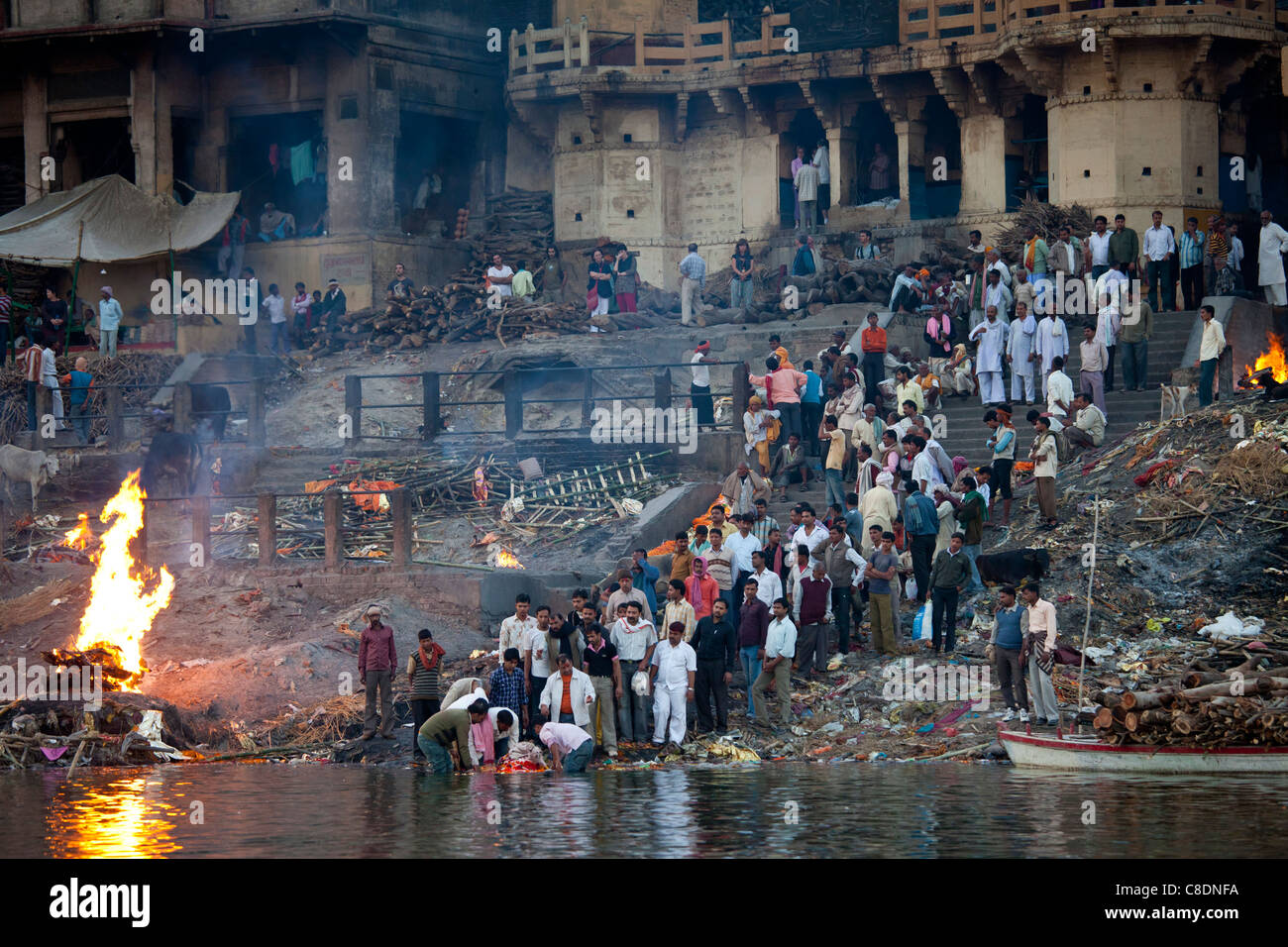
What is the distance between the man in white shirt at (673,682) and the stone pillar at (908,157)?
754 inches

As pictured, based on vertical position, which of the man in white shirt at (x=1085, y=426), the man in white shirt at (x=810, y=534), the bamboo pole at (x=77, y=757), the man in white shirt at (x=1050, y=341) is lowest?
the bamboo pole at (x=77, y=757)

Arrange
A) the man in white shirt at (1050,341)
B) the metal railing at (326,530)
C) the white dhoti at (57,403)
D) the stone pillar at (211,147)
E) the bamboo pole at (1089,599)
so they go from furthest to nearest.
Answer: the stone pillar at (211,147) → the white dhoti at (57,403) → the man in white shirt at (1050,341) → the metal railing at (326,530) → the bamboo pole at (1089,599)

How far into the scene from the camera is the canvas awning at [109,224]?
33875 millimetres

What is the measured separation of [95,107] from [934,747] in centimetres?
2632

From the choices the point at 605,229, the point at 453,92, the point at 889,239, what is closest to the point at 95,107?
the point at 453,92

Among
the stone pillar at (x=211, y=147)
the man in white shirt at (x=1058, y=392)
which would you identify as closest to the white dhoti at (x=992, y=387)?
the man in white shirt at (x=1058, y=392)

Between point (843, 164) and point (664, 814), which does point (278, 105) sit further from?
point (664, 814)

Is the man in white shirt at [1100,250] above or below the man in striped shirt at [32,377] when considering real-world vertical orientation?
above

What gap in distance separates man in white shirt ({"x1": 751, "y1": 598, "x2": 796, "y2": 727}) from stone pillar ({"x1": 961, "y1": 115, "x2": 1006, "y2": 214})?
1809 centimetres

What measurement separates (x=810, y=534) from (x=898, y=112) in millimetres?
17639

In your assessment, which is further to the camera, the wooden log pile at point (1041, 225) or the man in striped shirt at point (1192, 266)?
the wooden log pile at point (1041, 225)

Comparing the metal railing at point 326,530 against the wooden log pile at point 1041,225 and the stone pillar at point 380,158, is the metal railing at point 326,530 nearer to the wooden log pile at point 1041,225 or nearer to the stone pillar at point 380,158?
the wooden log pile at point 1041,225

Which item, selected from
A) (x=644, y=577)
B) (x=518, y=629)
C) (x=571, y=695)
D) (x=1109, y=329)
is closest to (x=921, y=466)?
(x=644, y=577)

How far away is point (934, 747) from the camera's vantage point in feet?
54.8
